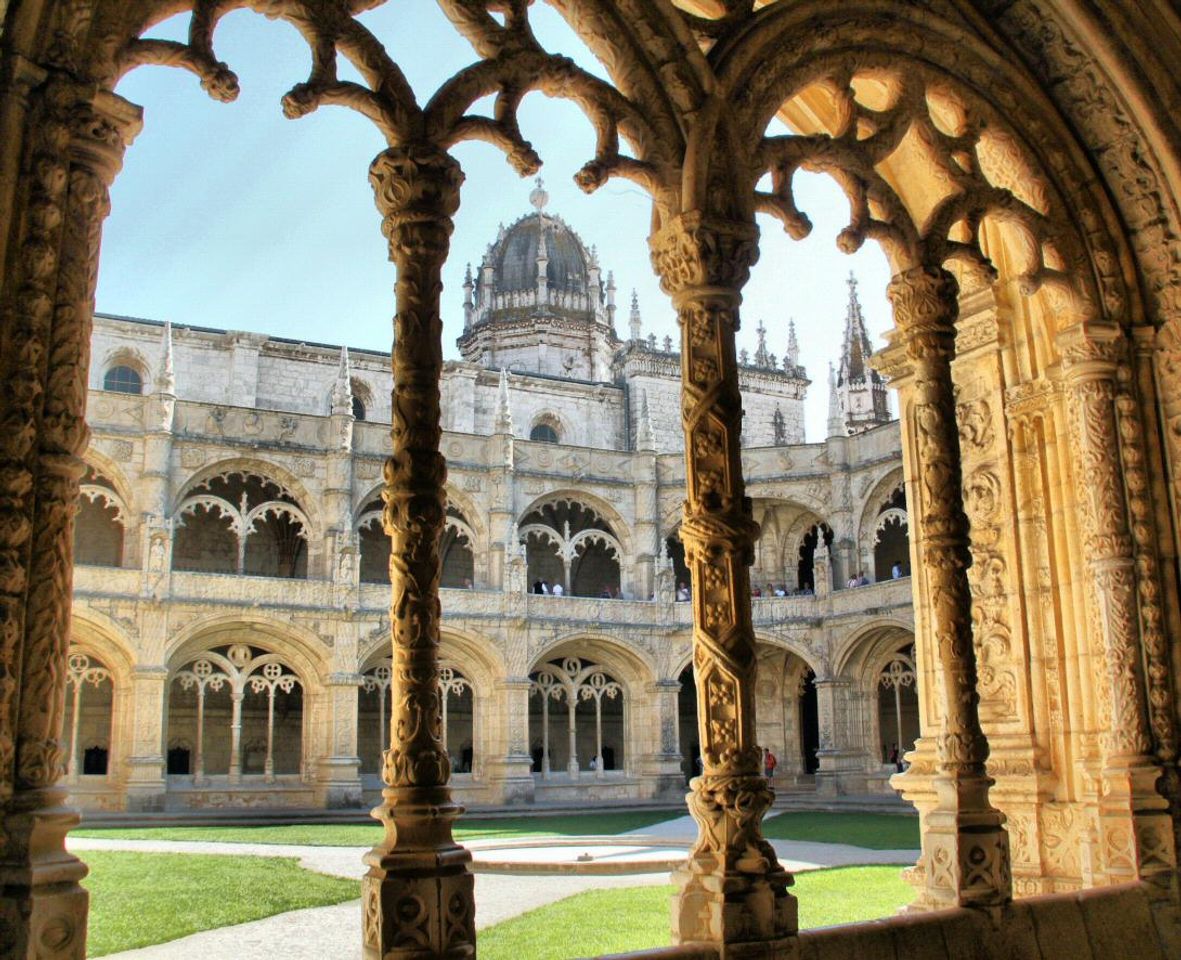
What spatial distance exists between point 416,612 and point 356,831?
1426cm

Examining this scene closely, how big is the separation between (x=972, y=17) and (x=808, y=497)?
2106 centimetres

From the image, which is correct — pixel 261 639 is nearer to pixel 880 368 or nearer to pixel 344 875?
pixel 344 875

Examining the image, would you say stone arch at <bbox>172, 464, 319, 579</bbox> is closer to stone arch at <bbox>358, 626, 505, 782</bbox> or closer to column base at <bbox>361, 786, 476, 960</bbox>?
stone arch at <bbox>358, 626, 505, 782</bbox>

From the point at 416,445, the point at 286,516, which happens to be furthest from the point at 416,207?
the point at 286,516

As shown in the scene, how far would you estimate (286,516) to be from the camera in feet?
82.2

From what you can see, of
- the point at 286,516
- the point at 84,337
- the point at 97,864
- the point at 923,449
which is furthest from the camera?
the point at 286,516

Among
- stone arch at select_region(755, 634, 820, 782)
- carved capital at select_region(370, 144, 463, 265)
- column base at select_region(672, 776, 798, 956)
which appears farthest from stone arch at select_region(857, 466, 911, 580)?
carved capital at select_region(370, 144, 463, 265)

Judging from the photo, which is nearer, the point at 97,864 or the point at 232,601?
the point at 97,864

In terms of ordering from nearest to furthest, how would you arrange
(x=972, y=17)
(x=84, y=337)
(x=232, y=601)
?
1. (x=84, y=337)
2. (x=972, y=17)
3. (x=232, y=601)

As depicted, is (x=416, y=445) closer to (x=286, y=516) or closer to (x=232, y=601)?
(x=232, y=601)

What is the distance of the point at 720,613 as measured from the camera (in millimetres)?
4031

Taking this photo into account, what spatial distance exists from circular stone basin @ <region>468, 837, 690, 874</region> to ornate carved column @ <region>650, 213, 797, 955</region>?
6434 mm

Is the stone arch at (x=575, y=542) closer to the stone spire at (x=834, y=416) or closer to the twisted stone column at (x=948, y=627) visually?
the stone spire at (x=834, y=416)

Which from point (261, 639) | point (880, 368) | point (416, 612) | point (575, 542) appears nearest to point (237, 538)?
point (261, 639)
